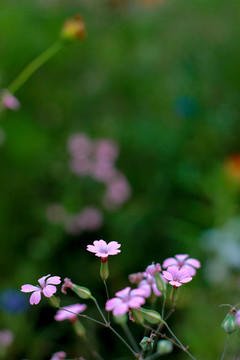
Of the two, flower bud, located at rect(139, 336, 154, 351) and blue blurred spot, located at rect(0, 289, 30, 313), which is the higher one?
blue blurred spot, located at rect(0, 289, 30, 313)

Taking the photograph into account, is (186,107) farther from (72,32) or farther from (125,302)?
(125,302)

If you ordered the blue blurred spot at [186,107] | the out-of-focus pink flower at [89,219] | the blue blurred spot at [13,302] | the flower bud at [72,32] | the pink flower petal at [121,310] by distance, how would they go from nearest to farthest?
the pink flower petal at [121,310] → the flower bud at [72,32] → the blue blurred spot at [13,302] → the out-of-focus pink flower at [89,219] → the blue blurred spot at [186,107]

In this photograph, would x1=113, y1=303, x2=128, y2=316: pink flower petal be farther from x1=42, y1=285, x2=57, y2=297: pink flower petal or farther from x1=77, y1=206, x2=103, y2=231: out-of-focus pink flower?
x1=77, y1=206, x2=103, y2=231: out-of-focus pink flower

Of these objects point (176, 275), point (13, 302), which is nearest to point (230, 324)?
point (176, 275)

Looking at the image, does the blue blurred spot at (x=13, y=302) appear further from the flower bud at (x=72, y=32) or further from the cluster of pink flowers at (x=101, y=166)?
the flower bud at (x=72, y=32)

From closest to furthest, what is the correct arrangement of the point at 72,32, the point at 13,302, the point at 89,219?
the point at 72,32 → the point at 13,302 → the point at 89,219

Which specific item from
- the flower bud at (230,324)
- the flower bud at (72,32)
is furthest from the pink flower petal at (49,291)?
the flower bud at (72,32)

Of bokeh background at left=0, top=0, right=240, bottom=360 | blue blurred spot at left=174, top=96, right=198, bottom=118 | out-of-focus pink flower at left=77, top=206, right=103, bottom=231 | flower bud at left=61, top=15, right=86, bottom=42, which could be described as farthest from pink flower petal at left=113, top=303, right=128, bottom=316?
blue blurred spot at left=174, top=96, right=198, bottom=118
